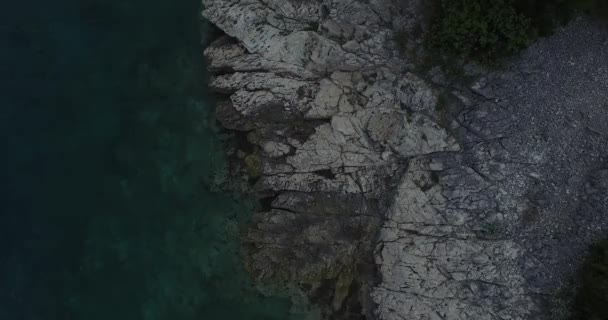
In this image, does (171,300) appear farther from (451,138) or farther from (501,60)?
(501,60)

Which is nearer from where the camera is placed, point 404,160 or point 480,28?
point 480,28

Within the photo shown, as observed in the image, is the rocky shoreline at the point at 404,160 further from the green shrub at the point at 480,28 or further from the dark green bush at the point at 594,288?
the green shrub at the point at 480,28

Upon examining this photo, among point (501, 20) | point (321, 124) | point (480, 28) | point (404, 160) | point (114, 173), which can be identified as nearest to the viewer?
point (501, 20)

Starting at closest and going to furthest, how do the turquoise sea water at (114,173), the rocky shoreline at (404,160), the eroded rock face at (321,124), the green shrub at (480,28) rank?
the green shrub at (480,28) < the rocky shoreline at (404,160) < the eroded rock face at (321,124) < the turquoise sea water at (114,173)

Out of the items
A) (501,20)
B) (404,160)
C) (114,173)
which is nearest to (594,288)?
(404,160)

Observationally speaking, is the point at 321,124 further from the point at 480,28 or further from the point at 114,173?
the point at 114,173

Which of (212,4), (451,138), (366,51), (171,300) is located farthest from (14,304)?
(451,138)

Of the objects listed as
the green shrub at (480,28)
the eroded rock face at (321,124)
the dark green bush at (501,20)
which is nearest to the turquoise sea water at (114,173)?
the eroded rock face at (321,124)
